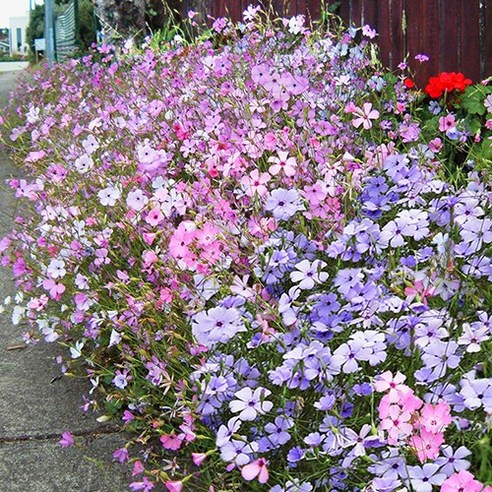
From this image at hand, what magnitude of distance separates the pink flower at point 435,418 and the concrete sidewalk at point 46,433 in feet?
2.97

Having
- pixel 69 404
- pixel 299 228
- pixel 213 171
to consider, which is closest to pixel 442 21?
pixel 213 171

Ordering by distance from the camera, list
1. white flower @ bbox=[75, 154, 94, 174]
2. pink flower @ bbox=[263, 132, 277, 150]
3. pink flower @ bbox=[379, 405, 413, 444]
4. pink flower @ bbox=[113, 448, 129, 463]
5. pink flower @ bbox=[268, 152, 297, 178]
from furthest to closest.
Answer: white flower @ bbox=[75, 154, 94, 174], pink flower @ bbox=[263, 132, 277, 150], pink flower @ bbox=[268, 152, 297, 178], pink flower @ bbox=[113, 448, 129, 463], pink flower @ bbox=[379, 405, 413, 444]

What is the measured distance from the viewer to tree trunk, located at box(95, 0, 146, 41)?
9164 mm

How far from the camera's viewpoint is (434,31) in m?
4.61

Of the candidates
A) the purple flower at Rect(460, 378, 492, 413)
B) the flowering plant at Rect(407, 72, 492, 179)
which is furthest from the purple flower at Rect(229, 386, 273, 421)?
the flowering plant at Rect(407, 72, 492, 179)

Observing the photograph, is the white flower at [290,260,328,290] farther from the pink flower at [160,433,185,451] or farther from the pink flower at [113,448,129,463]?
the pink flower at [113,448,129,463]

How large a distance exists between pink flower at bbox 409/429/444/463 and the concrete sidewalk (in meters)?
0.88

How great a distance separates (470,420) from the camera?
71.3 inches

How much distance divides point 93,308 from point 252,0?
14.5 ft

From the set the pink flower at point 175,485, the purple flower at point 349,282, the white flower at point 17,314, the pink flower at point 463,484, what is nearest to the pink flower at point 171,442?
the pink flower at point 175,485

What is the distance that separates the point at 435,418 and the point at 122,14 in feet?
27.5

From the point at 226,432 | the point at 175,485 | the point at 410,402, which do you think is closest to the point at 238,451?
the point at 226,432

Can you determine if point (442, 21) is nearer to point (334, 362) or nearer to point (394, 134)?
point (394, 134)

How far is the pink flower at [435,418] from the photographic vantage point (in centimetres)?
161
